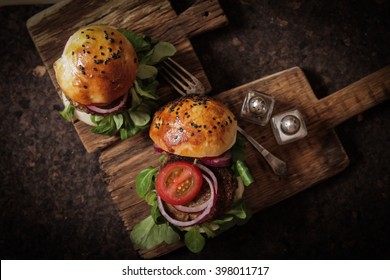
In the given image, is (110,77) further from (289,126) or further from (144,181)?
(289,126)

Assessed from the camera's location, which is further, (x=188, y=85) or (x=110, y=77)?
(x=188, y=85)

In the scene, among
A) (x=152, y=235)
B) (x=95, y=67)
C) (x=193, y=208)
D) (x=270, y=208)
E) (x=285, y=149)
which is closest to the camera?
(x=95, y=67)

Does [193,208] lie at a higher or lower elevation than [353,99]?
higher

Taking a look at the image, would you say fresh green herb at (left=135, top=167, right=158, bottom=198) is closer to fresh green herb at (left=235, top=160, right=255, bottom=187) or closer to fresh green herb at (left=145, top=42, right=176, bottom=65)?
fresh green herb at (left=235, top=160, right=255, bottom=187)

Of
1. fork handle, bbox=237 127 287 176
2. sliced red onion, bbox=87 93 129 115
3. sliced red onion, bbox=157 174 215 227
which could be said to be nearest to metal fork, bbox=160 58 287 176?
fork handle, bbox=237 127 287 176

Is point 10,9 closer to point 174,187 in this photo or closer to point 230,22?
point 230,22

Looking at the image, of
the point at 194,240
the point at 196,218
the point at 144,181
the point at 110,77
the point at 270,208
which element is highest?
the point at 110,77

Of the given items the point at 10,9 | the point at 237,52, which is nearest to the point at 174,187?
the point at 237,52

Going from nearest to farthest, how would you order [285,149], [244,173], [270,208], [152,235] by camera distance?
[244,173]
[152,235]
[285,149]
[270,208]

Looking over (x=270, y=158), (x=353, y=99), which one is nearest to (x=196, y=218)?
(x=270, y=158)
